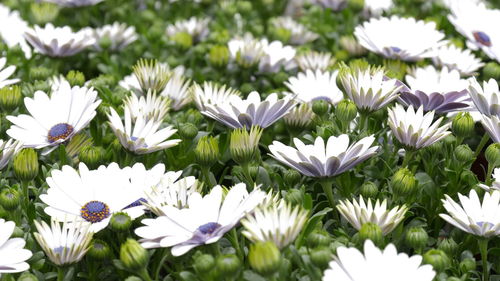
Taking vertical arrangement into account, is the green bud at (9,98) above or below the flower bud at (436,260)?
above

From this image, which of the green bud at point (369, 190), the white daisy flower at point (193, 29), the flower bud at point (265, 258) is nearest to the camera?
the flower bud at point (265, 258)

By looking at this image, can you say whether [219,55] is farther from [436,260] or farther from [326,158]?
[436,260]

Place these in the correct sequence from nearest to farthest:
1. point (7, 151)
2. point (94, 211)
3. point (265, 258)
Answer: point (265, 258), point (94, 211), point (7, 151)

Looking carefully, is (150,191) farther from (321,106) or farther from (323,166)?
(321,106)

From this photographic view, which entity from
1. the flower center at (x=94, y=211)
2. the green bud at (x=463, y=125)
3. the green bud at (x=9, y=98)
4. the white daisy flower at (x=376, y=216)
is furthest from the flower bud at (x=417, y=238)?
the green bud at (x=9, y=98)

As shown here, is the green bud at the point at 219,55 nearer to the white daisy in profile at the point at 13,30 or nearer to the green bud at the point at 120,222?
the white daisy in profile at the point at 13,30

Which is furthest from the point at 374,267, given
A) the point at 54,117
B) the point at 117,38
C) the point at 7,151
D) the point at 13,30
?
the point at 13,30

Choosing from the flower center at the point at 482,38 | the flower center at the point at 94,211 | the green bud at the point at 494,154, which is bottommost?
the green bud at the point at 494,154

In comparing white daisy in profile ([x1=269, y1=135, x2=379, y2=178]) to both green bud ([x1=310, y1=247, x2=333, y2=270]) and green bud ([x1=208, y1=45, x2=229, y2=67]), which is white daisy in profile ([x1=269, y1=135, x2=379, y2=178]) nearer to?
green bud ([x1=310, y1=247, x2=333, y2=270])
